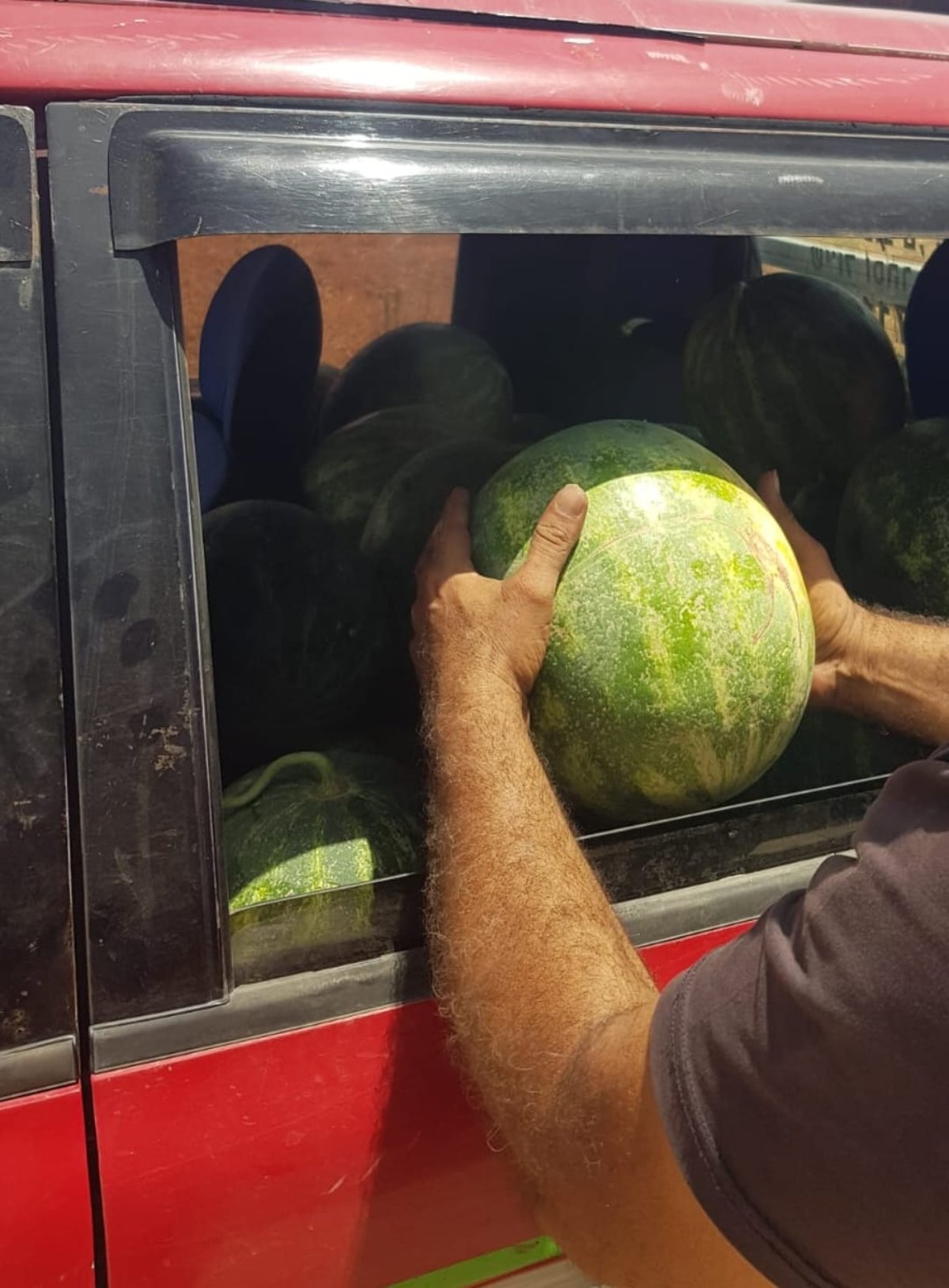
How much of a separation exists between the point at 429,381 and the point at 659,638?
1.45 m

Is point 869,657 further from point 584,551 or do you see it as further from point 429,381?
point 429,381

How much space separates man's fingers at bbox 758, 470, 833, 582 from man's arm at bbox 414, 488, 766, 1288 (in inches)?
23.9

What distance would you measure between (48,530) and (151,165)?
1.24 ft

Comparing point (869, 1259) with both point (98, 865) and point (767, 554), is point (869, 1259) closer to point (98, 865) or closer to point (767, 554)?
point (98, 865)

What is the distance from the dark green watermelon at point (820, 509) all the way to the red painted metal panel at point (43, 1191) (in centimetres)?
185

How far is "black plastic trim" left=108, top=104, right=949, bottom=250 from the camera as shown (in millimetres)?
1161

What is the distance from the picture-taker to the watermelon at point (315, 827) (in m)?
1.63

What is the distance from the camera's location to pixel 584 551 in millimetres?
1673

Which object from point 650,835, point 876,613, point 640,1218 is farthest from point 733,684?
point 640,1218

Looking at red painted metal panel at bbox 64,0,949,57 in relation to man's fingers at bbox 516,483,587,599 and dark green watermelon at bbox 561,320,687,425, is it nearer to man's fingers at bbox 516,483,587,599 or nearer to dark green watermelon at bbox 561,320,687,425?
man's fingers at bbox 516,483,587,599

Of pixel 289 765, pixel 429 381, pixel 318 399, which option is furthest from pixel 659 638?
pixel 318 399

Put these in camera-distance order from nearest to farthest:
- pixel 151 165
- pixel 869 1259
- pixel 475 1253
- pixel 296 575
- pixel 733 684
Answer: pixel 869 1259
pixel 151 165
pixel 475 1253
pixel 733 684
pixel 296 575

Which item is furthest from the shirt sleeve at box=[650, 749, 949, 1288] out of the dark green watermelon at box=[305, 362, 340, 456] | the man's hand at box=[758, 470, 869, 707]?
the dark green watermelon at box=[305, 362, 340, 456]

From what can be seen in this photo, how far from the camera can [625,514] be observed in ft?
5.53
